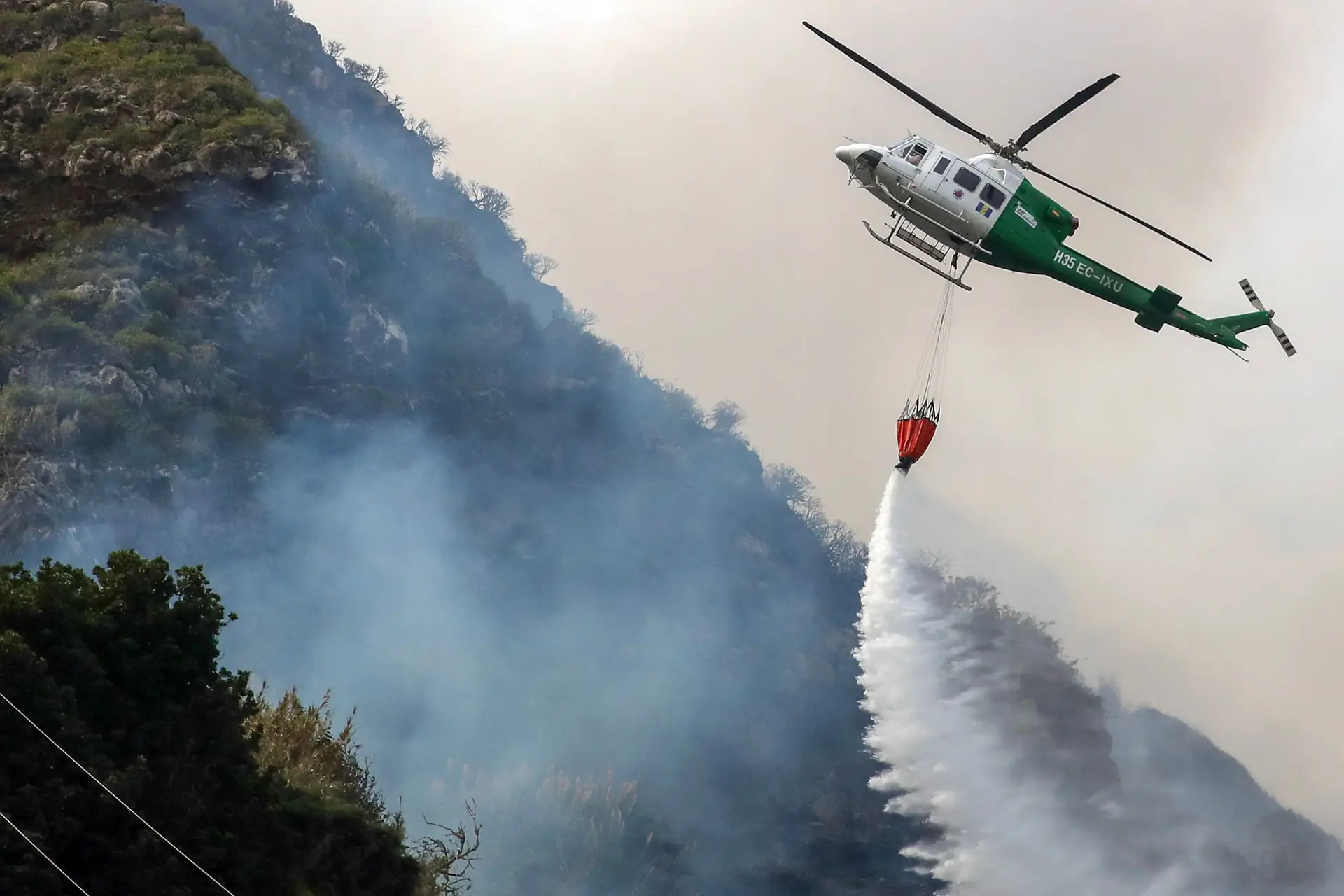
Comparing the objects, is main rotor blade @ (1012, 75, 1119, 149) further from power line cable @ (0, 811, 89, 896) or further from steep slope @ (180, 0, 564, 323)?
steep slope @ (180, 0, 564, 323)

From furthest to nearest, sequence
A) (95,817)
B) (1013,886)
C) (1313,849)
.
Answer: (1313,849) → (1013,886) → (95,817)

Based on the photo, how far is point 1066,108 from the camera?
35312mm

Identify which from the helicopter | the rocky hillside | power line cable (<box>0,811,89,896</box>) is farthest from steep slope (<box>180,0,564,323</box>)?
power line cable (<box>0,811,89,896</box>)

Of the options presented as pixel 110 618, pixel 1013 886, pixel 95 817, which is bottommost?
pixel 95 817

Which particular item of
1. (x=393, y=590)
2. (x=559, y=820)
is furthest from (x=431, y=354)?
(x=559, y=820)

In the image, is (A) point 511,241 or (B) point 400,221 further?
(A) point 511,241

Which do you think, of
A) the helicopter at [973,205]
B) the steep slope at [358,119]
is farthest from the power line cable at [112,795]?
the steep slope at [358,119]

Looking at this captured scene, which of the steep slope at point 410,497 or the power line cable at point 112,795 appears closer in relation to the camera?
the power line cable at point 112,795

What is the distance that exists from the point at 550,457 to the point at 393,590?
18.5 meters

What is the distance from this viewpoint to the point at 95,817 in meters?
22.8

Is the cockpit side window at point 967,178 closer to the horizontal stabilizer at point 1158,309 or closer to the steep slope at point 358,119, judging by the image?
the horizontal stabilizer at point 1158,309

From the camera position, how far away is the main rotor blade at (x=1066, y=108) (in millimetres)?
34312

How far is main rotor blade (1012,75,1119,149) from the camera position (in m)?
34.3

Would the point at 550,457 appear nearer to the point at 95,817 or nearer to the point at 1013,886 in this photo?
the point at 1013,886
